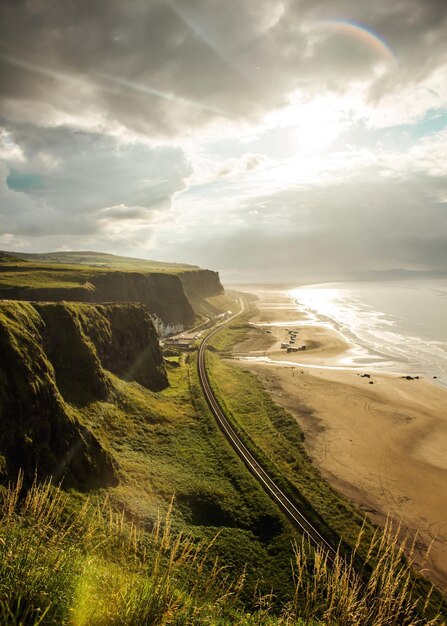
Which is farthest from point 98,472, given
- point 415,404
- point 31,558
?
point 415,404

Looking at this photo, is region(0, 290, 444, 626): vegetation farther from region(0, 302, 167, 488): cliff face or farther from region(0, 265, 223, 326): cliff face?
region(0, 265, 223, 326): cliff face

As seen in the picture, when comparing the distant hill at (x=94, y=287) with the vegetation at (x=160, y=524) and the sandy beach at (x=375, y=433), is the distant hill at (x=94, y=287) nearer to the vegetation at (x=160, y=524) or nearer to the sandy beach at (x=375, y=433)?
the vegetation at (x=160, y=524)

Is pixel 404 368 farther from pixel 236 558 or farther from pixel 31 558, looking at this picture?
pixel 31 558

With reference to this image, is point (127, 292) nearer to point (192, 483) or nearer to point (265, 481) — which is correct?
point (192, 483)

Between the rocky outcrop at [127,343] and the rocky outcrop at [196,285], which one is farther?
the rocky outcrop at [196,285]

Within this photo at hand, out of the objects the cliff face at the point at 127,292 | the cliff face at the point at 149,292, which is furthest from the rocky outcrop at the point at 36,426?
the cliff face at the point at 149,292

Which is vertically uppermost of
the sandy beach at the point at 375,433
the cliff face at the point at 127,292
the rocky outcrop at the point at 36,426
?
the cliff face at the point at 127,292

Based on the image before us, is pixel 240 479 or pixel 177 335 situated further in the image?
pixel 177 335
